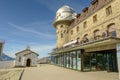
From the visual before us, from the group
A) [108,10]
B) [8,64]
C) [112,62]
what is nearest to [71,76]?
[112,62]

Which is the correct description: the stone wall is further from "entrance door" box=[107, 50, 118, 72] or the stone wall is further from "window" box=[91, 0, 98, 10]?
"window" box=[91, 0, 98, 10]

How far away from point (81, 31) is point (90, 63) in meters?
8.07

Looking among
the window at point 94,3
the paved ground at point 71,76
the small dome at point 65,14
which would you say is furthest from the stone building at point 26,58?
the window at point 94,3

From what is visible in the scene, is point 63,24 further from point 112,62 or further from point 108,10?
point 112,62

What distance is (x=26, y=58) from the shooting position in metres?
33.2

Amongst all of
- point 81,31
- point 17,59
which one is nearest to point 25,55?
point 17,59

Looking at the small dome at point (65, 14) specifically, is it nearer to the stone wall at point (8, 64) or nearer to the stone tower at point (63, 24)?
the stone tower at point (63, 24)

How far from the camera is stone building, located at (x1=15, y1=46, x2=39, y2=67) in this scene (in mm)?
32625

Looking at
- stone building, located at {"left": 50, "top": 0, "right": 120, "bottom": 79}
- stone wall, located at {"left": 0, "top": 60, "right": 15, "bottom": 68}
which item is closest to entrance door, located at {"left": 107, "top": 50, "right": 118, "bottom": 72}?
stone building, located at {"left": 50, "top": 0, "right": 120, "bottom": 79}

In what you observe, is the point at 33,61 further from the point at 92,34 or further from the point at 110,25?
the point at 110,25

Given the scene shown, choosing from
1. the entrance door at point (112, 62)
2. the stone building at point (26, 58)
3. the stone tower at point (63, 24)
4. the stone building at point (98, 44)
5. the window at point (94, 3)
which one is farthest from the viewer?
the stone tower at point (63, 24)

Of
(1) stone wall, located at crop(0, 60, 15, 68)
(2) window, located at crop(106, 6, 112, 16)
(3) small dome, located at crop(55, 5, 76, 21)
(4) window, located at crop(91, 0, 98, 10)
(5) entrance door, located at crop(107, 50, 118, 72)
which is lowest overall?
(1) stone wall, located at crop(0, 60, 15, 68)

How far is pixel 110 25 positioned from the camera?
1683 cm

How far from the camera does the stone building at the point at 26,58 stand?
32.6 m
